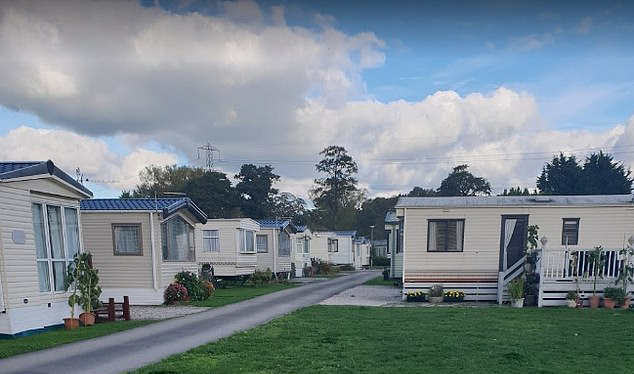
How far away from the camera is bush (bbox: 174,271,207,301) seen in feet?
49.0

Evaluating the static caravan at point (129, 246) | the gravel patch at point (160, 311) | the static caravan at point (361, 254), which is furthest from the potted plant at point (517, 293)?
the static caravan at point (361, 254)

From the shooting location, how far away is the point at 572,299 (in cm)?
1245

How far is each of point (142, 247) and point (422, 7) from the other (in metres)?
12.2

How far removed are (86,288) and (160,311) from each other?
2.80m

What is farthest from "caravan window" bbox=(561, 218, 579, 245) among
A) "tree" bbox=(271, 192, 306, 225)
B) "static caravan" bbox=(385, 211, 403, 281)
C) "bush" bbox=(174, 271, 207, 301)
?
"tree" bbox=(271, 192, 306, 225)

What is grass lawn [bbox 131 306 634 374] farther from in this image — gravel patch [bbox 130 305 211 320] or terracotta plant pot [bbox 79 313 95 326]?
terracotta plant pot [bbox 79 313 95 326]

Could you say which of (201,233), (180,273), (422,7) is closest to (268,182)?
(201,233)

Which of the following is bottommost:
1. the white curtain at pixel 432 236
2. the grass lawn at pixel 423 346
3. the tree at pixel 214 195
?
the grass lawn at pixel 423 346

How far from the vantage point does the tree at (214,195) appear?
41094 mm

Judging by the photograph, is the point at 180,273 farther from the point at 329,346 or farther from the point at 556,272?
the point at 556,272

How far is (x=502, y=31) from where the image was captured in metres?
4.71

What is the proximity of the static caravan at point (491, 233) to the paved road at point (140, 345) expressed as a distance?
4.87m

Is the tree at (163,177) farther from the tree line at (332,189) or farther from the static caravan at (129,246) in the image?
the static caravan at (129,246)

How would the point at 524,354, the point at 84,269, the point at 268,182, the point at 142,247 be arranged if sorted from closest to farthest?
the point at 524,354, the point at 84,269, the point at 142,247, the point at 268,182
